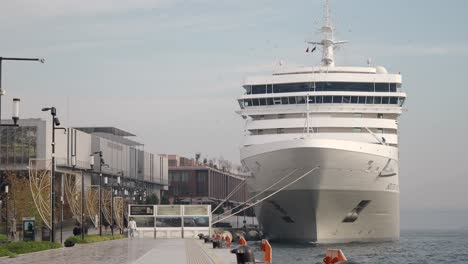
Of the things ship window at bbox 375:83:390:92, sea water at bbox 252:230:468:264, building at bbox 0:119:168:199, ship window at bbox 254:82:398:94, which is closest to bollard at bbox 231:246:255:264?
sea water at bbox 252:230:468:264

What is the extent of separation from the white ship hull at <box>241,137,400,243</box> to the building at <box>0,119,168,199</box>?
1868 cm

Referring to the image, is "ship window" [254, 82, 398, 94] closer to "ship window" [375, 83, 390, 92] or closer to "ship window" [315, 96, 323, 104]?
"ship window" [375, 83, 390, 92]

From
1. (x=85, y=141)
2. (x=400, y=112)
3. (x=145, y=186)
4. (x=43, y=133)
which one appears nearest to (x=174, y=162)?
(x=145, y=186)

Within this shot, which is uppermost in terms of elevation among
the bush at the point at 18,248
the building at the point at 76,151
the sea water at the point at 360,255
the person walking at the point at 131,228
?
the building at the point at 76,151

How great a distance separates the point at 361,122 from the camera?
64688mm

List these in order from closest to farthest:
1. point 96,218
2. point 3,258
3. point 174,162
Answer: point 3,258 → point 96,218 → point 174,162

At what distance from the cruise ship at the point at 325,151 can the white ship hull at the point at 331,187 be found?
0.07m

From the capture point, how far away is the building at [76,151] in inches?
3907

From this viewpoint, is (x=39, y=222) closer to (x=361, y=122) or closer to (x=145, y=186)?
(x=361, y=122)

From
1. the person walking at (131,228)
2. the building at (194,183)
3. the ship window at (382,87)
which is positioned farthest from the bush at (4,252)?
the building at (194,183)

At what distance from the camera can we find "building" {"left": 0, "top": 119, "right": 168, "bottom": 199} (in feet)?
326

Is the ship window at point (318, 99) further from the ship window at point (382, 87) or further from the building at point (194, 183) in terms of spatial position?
the building at point (194, 183)

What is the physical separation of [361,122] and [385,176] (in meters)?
5.14

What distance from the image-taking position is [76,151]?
108375mm
